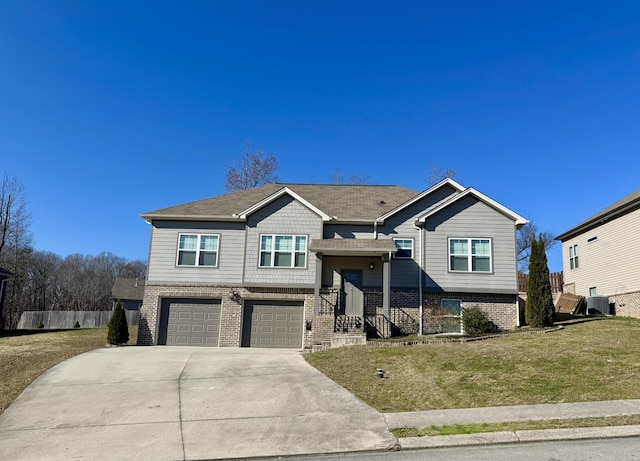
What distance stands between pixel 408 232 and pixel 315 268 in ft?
13.9

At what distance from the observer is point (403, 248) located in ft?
64.3

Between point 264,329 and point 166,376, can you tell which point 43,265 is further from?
point 166,376

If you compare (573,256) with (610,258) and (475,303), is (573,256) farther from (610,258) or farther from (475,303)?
(475,303)

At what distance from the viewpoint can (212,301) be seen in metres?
19.5

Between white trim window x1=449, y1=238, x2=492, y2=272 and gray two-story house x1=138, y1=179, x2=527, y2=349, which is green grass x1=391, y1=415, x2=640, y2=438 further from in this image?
white trim window x1=449, y1=238, x2=492, y2=272

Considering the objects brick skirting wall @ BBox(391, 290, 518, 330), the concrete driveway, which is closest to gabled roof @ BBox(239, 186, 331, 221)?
brick skirting wall @ BBox(391, 290, 518, 330)

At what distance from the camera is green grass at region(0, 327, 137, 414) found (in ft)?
36.5

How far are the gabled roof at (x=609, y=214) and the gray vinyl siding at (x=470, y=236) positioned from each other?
5.33 m

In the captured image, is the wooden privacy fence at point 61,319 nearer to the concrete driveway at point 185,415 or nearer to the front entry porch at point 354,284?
the front entry porch at point 354,284

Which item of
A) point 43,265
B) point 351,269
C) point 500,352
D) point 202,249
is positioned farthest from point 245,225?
point 43,265

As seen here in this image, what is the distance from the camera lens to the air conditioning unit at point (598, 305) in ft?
69.1

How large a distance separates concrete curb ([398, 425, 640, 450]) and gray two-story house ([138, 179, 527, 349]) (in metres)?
11.2

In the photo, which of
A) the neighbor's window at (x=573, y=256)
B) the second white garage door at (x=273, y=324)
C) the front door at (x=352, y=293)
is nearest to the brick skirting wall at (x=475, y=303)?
the front door at (x=352, y=293)

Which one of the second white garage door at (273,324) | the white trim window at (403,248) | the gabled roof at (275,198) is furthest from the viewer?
the gabled roof at (275,198)
